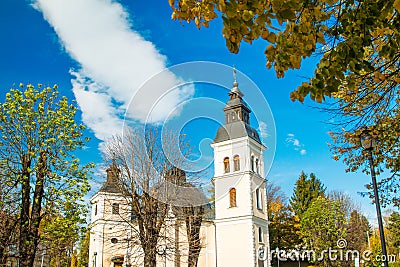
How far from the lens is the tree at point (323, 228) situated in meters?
29.0

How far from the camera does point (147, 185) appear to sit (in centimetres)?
2136

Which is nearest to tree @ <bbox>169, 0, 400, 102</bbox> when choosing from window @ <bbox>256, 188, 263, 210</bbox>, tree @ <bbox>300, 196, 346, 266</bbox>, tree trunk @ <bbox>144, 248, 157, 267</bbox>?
tree trunk @ <bbox>144, 248, 157, 267</bbox>

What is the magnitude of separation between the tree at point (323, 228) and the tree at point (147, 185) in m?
13.1

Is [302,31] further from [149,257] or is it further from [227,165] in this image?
[227,165]

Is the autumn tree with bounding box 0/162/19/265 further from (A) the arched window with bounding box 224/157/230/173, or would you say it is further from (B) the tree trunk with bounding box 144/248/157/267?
(A) the arched window with bounding box 224/157/230/173

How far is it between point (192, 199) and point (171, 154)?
13.5 ft

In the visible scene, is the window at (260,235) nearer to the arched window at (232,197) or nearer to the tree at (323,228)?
the arched window at (232,197)

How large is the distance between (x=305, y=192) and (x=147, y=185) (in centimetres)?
3008

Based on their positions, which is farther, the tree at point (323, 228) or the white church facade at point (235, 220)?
the white church facade at point (235, 220)

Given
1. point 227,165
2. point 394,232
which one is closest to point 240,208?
point 227,165

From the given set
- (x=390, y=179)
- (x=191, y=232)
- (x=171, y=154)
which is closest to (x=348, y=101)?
(x=390, y=179)

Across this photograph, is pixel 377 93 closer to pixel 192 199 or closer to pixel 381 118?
pixel 381 118

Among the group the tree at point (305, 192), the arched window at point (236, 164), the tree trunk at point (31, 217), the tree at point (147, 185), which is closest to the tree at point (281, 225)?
the tree at point (305, 192)

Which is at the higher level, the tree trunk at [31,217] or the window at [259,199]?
the window at [259,199]
